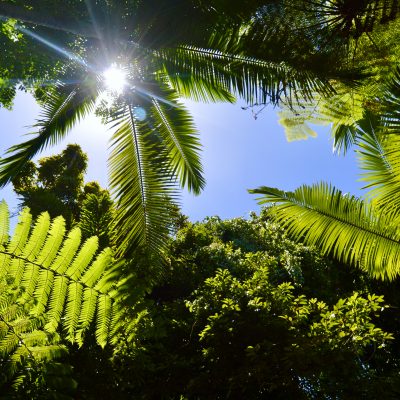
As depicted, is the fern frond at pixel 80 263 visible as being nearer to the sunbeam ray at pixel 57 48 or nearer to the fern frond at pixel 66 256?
the fern frond at pixel 66 256

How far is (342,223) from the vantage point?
176 inches

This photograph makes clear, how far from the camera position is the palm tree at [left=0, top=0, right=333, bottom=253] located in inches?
188

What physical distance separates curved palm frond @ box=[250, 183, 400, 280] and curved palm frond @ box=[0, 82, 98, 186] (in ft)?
11.8

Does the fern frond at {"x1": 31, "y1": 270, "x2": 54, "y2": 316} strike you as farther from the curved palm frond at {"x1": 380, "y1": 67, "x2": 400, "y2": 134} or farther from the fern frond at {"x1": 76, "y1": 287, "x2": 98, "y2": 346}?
the curved palm frond at {"x1": 380, "y1": 67, "x2": 400, "y2": 134}

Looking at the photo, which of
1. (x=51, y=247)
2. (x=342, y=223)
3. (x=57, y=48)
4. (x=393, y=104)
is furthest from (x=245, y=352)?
(x=57, y=48)

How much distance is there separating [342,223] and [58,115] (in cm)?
465

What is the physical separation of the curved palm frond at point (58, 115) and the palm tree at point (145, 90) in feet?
0.05

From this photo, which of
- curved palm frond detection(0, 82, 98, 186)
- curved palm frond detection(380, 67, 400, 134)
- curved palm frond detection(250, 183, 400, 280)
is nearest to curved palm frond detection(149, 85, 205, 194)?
curved palm frond detection(0, 82, 98, 186)

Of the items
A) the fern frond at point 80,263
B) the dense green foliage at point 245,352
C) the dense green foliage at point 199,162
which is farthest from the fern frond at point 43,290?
the dense green foliage at point 199,162

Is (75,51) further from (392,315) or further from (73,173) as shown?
(73,173)

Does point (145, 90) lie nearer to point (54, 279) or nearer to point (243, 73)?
point (243, 73)

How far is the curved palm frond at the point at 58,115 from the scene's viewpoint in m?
5.16

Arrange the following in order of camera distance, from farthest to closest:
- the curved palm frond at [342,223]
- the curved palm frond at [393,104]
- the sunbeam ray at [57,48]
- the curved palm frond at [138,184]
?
the sunbeam ray at [57,48], the curved palm frond at [138,184], the curved palm frond at [342,223], the curved palm frond at [393,104]

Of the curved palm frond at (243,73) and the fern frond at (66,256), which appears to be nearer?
the fern frond at (66,256)
